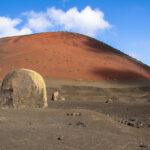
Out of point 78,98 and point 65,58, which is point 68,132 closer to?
point 78,98

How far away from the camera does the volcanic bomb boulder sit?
929 centimetres

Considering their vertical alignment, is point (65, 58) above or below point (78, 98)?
above

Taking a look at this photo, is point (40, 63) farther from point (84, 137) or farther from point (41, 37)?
point (84, 137)

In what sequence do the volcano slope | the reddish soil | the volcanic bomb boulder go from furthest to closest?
the reddish soil
the volcanic bomb boulder
the volcano slope

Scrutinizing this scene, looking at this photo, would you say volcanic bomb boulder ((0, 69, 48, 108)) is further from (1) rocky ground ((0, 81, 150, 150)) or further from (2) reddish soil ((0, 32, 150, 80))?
(2) reddish soil ((0, 32, 150, 80))

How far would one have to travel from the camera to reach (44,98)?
989 cm

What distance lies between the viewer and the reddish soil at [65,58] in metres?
25.0

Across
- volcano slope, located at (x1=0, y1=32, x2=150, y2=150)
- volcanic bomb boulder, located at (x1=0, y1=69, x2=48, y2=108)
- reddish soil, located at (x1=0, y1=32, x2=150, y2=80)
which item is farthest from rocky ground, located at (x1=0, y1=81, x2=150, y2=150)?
reddish soil, located at (x1=0, y1=32, x2=150, y2=80)

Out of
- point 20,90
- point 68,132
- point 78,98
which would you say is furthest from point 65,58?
point 68,132

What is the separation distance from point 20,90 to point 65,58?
18964 millimetres

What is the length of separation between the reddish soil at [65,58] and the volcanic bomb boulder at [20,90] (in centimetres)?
1364

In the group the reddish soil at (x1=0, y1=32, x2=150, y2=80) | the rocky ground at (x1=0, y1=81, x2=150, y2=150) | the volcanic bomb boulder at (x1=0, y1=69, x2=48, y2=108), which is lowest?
the rocky ground at (x1=0, y1=81, x2=150, y2=150)

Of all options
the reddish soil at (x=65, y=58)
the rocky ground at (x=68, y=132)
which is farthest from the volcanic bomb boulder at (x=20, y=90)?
the reddish soil at (x=65, y=58)

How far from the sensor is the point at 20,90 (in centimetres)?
930
